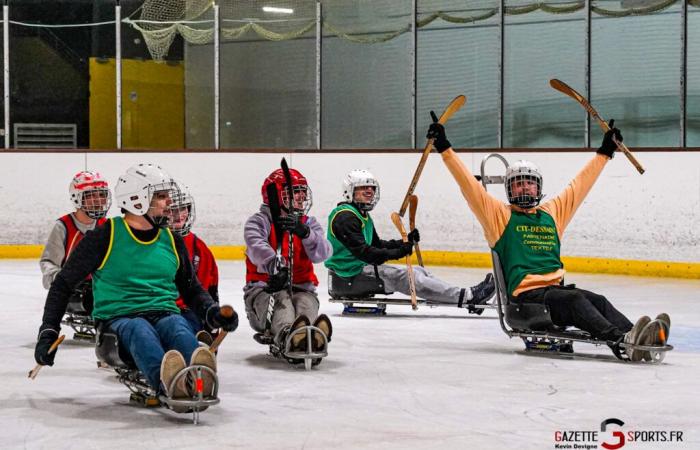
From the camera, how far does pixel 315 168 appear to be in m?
13.8

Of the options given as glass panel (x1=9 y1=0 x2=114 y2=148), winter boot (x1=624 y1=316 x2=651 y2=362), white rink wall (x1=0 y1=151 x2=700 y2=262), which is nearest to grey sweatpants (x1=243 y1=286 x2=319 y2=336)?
winter boot (x1=624 y1=316 x2=651 y2=362)

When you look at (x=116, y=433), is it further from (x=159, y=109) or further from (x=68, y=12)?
(x=68, y=12)

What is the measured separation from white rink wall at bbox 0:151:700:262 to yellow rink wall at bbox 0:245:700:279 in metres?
0.06

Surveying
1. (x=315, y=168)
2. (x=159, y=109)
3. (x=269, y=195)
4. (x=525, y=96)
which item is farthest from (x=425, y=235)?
(x=269, y=195)

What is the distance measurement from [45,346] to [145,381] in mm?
498

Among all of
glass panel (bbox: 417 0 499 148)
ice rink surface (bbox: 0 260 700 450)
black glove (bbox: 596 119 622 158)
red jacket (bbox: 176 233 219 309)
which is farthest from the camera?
glass panel (bbox: 417 0 499 148)

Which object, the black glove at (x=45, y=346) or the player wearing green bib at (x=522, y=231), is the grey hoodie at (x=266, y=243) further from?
the black glove at (x=45, y=346)

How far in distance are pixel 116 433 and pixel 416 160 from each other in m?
9.16

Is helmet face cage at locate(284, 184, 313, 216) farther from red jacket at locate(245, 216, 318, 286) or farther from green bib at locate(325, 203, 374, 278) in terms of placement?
green bib at locate(325, 203, 374, 278)

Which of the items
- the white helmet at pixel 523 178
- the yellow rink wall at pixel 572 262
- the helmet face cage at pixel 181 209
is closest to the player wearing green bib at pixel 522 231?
the white helmet at pixel 523 178

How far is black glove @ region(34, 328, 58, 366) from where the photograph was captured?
4727 mm

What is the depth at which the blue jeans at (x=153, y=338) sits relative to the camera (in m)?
4.77

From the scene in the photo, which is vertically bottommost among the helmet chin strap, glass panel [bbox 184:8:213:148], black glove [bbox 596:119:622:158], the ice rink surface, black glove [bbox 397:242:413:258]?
the ice rink surface

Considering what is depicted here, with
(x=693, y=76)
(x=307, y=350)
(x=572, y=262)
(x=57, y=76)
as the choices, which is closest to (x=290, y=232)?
(x=307, y=350)
